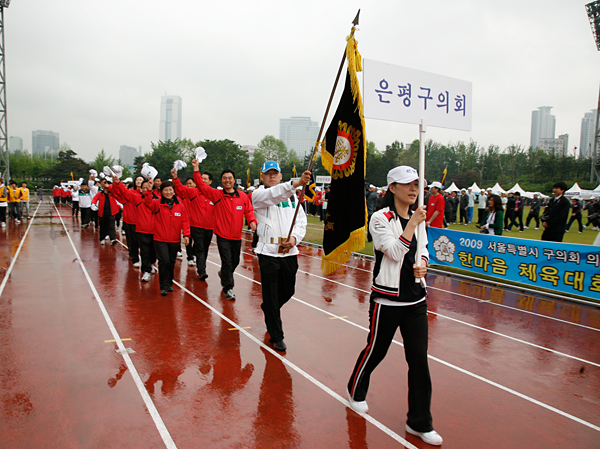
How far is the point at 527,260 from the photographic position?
851 centimetres

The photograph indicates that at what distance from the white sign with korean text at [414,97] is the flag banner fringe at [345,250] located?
1118 mm

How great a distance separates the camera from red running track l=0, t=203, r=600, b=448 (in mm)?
3406

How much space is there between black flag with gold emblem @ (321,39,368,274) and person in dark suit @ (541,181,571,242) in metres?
6.67

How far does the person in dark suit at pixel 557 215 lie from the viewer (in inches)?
350

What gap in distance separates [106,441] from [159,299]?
14.4ft

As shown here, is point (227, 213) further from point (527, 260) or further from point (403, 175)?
point (527, 260)

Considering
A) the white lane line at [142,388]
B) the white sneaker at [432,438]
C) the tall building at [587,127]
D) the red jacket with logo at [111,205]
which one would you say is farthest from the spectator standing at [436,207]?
the tall building at [587,127]

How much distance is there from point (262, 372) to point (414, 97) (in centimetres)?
317

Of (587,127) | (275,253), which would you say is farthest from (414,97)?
(587,127)

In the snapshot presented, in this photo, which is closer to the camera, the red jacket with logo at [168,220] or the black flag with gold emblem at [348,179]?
the black flag with gold emblem at [348,179]

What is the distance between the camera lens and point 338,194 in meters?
4.18

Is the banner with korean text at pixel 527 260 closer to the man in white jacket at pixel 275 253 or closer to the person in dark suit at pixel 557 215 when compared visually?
the person in dark suit at pixel 557 215

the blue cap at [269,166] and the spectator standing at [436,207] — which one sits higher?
the blue cap at [269,166]

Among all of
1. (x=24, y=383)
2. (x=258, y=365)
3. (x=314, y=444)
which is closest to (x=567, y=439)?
(x=314, y=444)
